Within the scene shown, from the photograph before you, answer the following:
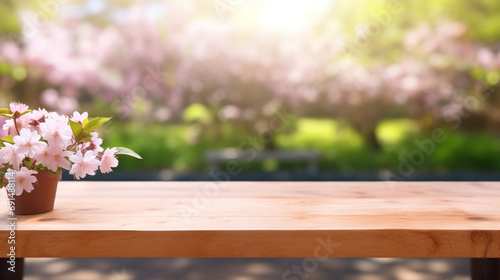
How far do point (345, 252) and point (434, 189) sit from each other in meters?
0.60

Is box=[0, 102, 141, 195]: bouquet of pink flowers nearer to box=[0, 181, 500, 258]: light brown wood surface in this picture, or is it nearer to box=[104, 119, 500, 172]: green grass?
box=[0, 181, 500, 258]: light brown wood surface

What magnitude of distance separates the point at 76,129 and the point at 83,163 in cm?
10

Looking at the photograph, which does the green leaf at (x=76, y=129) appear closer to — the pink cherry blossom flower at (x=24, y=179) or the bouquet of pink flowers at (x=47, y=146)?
the bouquet of pink flowers at (x=47, y=146)

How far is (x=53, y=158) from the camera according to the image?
998 mm

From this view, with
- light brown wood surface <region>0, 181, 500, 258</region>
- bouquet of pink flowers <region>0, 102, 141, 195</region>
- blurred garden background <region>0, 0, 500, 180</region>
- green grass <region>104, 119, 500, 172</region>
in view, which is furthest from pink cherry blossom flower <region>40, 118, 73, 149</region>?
green grass <region>104, 119, 500, 172</region>

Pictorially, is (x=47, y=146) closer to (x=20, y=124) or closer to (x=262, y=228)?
(x=20, y=124)

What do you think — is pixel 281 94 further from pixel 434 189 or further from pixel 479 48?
pixel 434 189

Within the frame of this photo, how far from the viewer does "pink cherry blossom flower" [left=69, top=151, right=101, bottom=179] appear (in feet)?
3.29

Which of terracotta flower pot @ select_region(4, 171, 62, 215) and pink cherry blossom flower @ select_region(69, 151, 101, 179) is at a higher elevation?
pink cherry blossom flower @ select_region(69, 151, 101, 179)

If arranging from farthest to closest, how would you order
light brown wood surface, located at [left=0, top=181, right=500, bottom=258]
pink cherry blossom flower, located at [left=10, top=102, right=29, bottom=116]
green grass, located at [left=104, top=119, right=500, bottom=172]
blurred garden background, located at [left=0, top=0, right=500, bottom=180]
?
green grass, located at [left=104, top=119, right=500, bottom=172] < blurred garden background, located at [left=0, top=0, right=500, bottom=180] < pink cherry blossom flower, located at [left=10, top=102, right=29, bottom=116] < light brown wood surface, located at [left=0, top=181, right=500, bottom=258]

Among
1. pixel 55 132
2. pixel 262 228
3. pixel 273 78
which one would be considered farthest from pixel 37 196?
pixel 273 78

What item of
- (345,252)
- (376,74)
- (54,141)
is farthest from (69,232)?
(376,74)

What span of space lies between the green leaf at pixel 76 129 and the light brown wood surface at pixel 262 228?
0.66 feet

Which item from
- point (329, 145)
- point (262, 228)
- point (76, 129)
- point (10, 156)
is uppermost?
point (329, 145)
